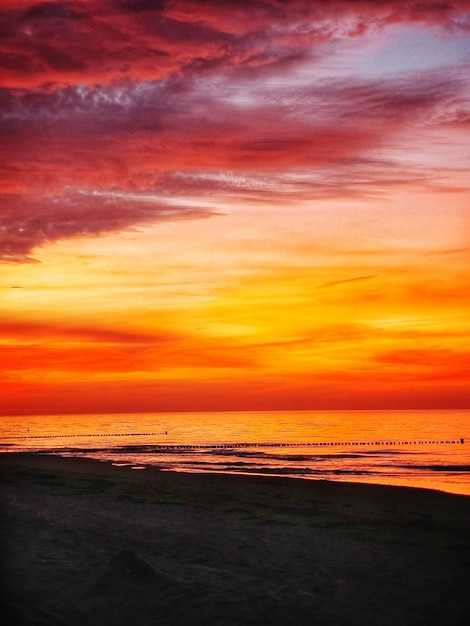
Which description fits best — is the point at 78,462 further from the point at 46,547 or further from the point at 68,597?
the point at 68,597

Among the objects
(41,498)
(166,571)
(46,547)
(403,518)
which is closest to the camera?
(166,571)

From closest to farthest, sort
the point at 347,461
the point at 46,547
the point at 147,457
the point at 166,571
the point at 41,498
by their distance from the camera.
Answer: the point at 166,571 < the point at 46,547 < the point at 41,498 < the point at 347,461 < the point at 147,457

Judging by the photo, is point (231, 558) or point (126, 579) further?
point (231, 558)

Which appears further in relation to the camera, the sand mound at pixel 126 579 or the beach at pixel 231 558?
the sand mound at pixel 126 579

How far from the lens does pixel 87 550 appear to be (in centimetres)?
1491

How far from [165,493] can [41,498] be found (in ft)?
16.8

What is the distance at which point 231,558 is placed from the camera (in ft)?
48.3

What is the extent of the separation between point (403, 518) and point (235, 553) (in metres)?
7.29

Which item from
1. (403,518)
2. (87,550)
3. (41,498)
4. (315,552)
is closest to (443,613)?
(315,552)

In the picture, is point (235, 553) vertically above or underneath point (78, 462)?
underneath

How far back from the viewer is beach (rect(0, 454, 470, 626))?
10758 millimetres

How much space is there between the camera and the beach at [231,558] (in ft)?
35.3

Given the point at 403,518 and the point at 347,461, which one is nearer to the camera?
the point at 403,518

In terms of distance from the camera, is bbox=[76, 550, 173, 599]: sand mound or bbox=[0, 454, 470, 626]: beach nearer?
bbox=[0, 454, 470, 626]: beach
